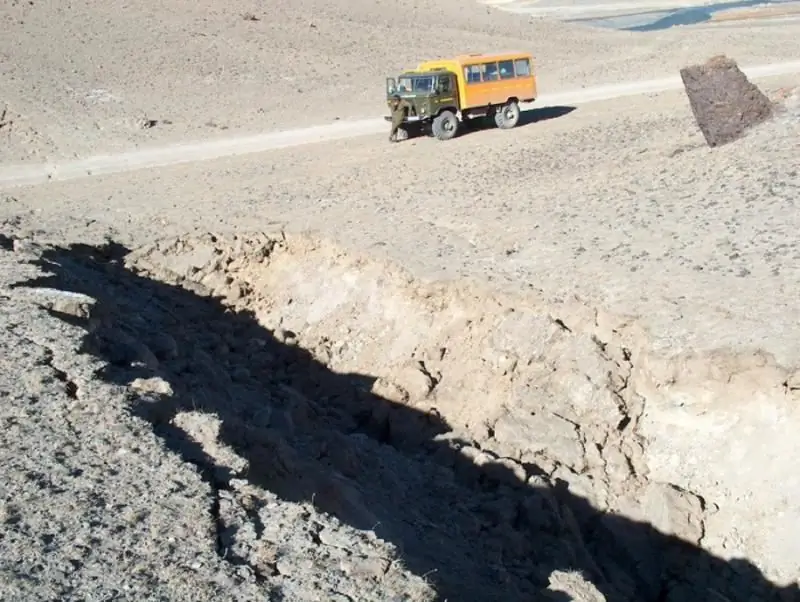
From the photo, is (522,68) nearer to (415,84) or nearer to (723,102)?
(415,84)

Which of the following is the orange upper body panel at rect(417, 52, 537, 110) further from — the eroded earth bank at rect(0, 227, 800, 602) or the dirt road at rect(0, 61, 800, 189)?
the eroded earth bank at rect(0, 227, 800, 602)

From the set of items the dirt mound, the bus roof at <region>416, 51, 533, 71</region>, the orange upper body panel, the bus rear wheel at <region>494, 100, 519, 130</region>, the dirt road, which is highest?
the dirt mound

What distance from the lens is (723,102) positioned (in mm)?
15961

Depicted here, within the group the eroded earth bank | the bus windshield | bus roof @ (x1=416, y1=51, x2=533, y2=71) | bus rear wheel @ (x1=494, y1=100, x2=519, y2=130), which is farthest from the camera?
bus rear wheel @ (x1=494, y1=100, x2=519, y2=130)

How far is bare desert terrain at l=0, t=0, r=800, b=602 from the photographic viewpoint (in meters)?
5.73

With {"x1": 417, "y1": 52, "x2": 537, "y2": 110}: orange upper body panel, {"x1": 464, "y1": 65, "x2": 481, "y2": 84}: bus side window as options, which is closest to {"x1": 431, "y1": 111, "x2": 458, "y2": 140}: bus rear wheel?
{"x1": 417, "y1": 52, "x2": 537, "y2": 110}: orange upper body panel

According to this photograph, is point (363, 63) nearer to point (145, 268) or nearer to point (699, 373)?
point (145, 268)

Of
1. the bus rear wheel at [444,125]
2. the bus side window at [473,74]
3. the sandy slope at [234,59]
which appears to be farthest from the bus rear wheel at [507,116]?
the sandy slope at [234,59]

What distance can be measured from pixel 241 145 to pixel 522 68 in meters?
7.19

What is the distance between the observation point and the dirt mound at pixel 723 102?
625 inches

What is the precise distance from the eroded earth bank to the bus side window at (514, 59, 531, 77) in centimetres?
1219

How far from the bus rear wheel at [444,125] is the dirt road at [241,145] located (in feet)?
10.5

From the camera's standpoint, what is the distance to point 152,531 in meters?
5.45

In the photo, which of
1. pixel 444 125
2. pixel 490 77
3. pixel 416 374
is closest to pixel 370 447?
pixel 416 374
